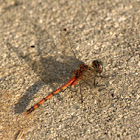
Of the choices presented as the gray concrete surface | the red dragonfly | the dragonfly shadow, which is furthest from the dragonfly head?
the dragonfly shadow

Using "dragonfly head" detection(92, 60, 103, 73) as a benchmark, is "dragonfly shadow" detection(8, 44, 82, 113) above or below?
above

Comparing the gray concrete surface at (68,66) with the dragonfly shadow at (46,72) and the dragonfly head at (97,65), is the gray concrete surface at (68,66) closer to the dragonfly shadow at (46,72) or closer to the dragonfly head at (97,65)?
the dragonfly shadow at (46,72)

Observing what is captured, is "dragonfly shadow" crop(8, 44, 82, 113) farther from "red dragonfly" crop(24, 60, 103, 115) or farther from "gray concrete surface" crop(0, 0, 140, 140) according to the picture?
"red dragonfly" crop(24, 60, 103, 115)

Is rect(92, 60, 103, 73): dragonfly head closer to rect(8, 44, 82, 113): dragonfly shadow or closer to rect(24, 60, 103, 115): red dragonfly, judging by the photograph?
rect(24, 60, 103, 115): red dragonfly

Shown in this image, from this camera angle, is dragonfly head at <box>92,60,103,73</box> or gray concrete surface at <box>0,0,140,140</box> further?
dragonfly head at <box>92,60,103,73</box>

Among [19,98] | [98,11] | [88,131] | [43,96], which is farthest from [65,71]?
[98,11]

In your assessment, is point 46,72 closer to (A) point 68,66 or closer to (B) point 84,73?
(A) point 68,66

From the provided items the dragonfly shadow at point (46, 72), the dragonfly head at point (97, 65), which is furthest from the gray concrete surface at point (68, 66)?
the dragonfly head at point (97, 65)

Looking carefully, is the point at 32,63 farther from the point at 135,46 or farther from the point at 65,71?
the point at 135,46
